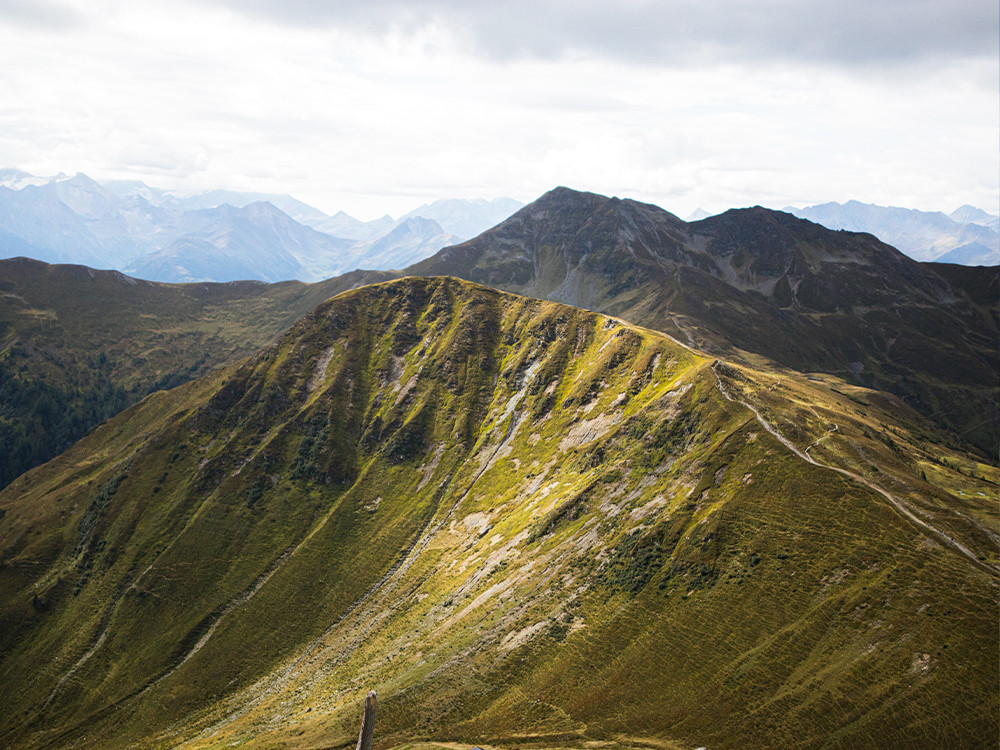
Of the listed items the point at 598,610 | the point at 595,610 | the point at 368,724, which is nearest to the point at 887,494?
the point at 598,610

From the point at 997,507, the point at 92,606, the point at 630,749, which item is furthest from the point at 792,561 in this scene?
the point at 92,606

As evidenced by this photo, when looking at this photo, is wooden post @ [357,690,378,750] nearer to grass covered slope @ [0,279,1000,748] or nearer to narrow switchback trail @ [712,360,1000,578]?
grass covered slope @ [0,279,1000,748]

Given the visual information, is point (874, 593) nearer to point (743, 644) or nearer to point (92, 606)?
point (743, 644)

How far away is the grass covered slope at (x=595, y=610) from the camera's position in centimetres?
8431

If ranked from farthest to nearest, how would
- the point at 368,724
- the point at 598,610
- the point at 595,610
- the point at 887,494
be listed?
the point at 595,610
the point at 598,610
the point at 887,494
the point at 368,724

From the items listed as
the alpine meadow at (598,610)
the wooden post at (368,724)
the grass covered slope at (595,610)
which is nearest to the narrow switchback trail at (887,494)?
the alpine meadow at (598,610)

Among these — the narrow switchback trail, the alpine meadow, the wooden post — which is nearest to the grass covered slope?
the alpine meadow

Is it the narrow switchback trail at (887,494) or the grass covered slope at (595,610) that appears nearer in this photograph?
the grass covered slope at (595,610)

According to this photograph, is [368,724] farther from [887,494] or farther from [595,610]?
[887,494]

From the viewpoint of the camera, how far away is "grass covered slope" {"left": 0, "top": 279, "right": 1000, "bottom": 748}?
8431 cm

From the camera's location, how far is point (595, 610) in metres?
117

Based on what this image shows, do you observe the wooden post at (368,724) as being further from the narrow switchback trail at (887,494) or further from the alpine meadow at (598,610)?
the narrow switchback trail at (887,494)

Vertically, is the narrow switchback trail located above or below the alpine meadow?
above

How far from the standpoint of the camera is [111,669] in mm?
165875
